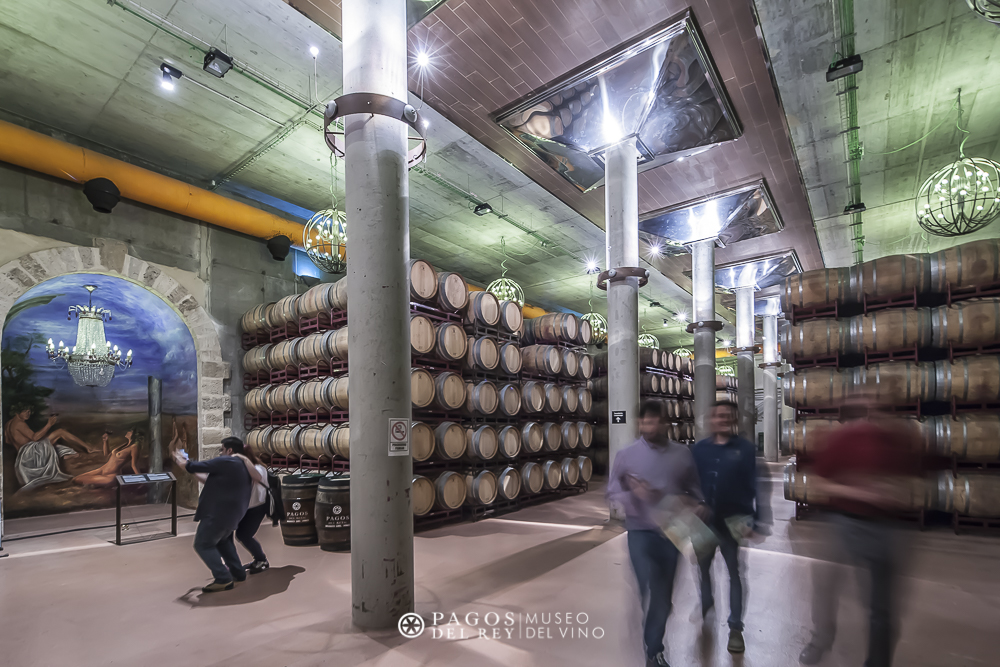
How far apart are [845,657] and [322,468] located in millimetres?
7160

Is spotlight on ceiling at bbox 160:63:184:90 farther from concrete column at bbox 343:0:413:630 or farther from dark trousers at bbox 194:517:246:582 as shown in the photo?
dark trousers at bbox 194:517:246:582

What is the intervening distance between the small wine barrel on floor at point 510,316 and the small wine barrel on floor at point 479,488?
105 inches

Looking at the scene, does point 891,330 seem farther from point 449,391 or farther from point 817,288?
point 449,391

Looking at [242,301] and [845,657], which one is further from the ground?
[242,301]

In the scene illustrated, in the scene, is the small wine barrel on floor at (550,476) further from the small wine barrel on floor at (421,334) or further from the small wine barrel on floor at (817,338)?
the small wine barrel on floor at (817,338)

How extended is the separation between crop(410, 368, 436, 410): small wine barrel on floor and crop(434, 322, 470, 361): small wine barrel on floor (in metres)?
0.46

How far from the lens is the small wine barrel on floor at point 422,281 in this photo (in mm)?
7188

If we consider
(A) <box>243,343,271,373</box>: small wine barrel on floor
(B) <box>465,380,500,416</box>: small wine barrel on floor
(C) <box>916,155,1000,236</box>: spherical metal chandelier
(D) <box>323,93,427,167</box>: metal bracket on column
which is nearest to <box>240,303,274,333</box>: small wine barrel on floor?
(A) <box>243,343,271,373</box>: small wine barrel on floor

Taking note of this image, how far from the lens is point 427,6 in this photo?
17.3 ft

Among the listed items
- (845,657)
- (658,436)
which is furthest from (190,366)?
(845,657)

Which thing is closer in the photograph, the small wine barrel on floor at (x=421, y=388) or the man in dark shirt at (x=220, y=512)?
the man in dark shirt at (x=220, y=512)

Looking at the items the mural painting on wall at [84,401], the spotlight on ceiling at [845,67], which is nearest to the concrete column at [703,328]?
the spotlight on ceiling at [845,67]

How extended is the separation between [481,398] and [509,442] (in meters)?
0.98

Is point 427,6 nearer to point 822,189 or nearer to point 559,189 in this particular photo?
point 559,189
